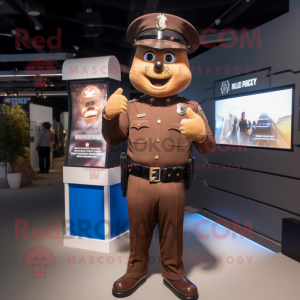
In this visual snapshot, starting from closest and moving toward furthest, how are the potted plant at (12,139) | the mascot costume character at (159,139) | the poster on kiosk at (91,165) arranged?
the mascot costume character at (159,139)
the poster on kiosk at (91,165)
the potted plant at (12,139)

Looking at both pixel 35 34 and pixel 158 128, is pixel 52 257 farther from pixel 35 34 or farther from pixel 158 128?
pixel 35 34

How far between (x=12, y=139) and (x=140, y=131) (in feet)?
15.6

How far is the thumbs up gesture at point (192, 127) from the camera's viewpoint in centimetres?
175

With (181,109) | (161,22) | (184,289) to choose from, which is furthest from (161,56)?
(184,289)

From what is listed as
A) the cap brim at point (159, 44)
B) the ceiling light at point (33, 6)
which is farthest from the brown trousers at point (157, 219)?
the ceiling light at point (33, 6)

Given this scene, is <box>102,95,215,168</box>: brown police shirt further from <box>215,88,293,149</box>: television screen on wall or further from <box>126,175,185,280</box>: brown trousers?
<box>215,88,293,149</box>: television screen on wall

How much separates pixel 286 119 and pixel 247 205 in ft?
3.44

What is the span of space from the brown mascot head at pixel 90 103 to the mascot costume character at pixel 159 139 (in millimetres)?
728

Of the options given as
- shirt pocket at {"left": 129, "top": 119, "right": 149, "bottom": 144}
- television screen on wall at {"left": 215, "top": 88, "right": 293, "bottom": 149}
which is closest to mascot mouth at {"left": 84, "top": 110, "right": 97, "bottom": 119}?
shirt pocket at {"left": 129, "top": 119, "right": 149, "bottom": 144}

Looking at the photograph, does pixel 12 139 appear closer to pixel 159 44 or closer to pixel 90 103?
pixel 90 103

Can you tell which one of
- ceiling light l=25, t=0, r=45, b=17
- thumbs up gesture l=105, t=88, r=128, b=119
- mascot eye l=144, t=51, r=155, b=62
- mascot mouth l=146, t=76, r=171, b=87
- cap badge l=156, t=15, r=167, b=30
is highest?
ceiling light l=25, t=0, r=45, b=17

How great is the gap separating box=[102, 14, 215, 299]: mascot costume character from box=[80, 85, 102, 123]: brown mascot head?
0.73 meters

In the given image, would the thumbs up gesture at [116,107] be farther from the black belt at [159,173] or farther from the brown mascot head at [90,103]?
the brown mascot head at [90,103]

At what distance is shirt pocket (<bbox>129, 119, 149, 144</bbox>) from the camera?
1913mm
